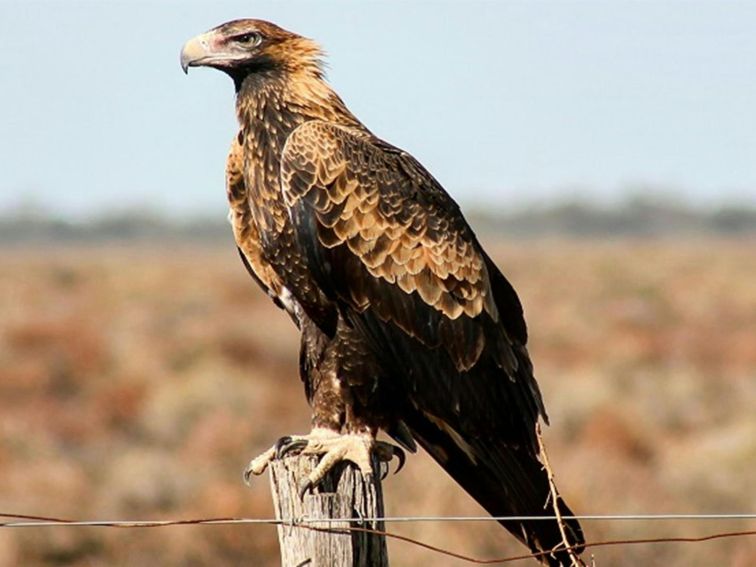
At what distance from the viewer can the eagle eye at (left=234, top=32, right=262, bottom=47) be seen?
6062mm

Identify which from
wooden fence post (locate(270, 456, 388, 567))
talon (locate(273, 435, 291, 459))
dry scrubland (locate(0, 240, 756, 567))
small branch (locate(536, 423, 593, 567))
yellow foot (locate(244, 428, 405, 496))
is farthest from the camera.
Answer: dry scrubland (locate(0, 240, 756, 567))

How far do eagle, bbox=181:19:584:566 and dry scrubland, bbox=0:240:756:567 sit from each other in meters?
4.70

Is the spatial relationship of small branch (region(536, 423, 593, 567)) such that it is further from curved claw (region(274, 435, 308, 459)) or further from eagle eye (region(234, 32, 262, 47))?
eagle eye (region(234, 32, 262, 47))

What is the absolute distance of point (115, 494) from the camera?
13.4 metres

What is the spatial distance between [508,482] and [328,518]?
3.75ft

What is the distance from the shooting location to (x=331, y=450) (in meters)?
5.29

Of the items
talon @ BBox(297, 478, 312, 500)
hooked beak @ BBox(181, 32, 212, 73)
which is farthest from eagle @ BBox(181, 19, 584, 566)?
talon @ BBox(297, 478, 312, 500)

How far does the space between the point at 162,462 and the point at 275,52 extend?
8549 mm

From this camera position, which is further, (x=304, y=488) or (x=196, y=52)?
(x=196, y=52)

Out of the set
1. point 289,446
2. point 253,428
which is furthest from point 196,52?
point 253,428

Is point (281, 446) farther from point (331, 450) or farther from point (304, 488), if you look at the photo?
point (304, 488)

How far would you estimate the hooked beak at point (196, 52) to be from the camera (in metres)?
6.00

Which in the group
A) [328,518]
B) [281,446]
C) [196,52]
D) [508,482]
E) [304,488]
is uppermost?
[196,52]

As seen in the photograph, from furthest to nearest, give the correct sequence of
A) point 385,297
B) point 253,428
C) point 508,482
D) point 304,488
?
point 253,428 → point 385,297 → point 508,482 → point 304,488
